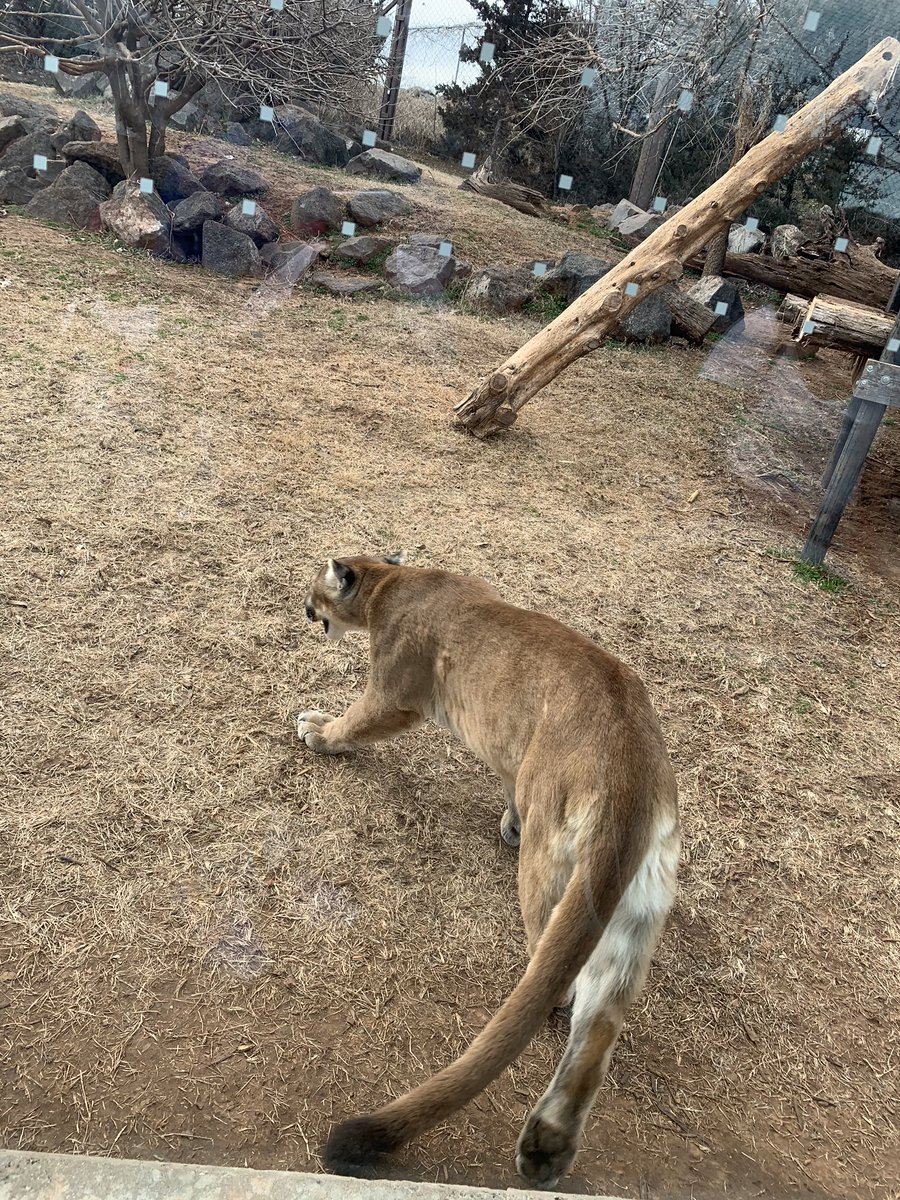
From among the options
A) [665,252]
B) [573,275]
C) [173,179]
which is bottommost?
[573,275]

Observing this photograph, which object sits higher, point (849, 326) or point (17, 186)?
point (849, 326)

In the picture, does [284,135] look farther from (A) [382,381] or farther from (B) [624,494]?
(B) [624,494]

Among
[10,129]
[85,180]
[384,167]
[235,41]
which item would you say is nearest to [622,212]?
[384,167]

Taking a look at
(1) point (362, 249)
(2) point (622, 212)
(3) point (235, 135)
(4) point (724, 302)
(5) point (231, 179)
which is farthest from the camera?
(4) point (724, 302)

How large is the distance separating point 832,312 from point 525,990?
689cm

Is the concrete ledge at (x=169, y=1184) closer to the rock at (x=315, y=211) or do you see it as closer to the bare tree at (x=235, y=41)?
the bare tree at (x=235, y=41)

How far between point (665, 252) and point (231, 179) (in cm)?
544

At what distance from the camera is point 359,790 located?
363 cm

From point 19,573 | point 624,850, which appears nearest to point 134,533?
point 19,573

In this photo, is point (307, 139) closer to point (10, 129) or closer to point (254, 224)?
point (254, 224)

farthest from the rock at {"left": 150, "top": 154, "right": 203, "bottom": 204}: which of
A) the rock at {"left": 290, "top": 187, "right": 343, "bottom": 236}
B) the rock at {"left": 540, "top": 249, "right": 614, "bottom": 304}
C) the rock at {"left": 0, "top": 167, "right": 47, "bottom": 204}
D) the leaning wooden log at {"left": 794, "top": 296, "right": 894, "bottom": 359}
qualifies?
the leaning wooden log at {"left": 794, "top": 296, "right": 894, "bottom": 359}

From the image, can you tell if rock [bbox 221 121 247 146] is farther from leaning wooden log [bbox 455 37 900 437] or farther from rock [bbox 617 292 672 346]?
rock [bbox 617 292 672 346]

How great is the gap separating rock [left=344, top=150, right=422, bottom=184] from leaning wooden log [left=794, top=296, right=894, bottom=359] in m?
4.37

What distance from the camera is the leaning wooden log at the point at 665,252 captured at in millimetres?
7172
